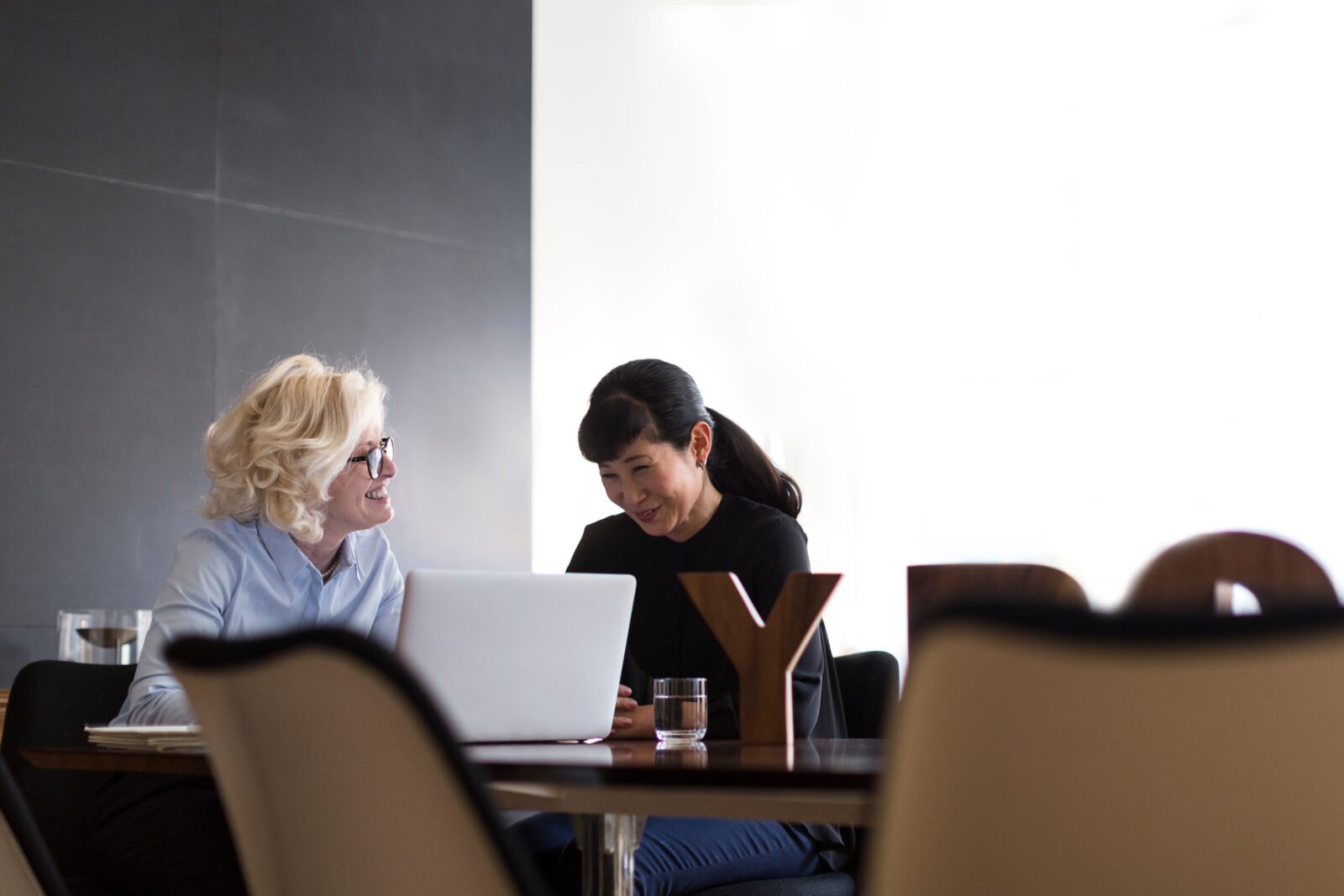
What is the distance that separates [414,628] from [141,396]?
2508 mm

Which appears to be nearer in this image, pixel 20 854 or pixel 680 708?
pixel 20 854

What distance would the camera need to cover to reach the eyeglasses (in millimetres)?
2648

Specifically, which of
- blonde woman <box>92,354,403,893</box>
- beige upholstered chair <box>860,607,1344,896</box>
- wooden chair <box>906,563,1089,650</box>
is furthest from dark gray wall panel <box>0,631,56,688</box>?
beige upholstered chair <box>860,607,1344,896</box>

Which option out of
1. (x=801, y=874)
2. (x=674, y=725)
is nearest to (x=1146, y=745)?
(x=674, y=725)

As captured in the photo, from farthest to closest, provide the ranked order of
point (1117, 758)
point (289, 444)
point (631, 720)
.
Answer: point (289, 444) → point (631, 720) → point (1117, 758)

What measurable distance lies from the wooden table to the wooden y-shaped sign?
6 centimetres

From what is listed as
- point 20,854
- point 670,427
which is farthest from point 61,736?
point 670,427

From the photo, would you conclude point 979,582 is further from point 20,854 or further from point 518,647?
point 20,854

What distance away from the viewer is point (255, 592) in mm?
2422

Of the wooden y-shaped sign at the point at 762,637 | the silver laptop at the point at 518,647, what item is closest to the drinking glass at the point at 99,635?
the silver laptop at the point at 518,647

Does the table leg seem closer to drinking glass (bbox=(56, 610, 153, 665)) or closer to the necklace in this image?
the necklace

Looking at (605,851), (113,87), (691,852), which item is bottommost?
(691,852)

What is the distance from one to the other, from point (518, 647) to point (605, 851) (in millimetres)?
307

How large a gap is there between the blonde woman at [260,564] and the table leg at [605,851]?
68 cm
